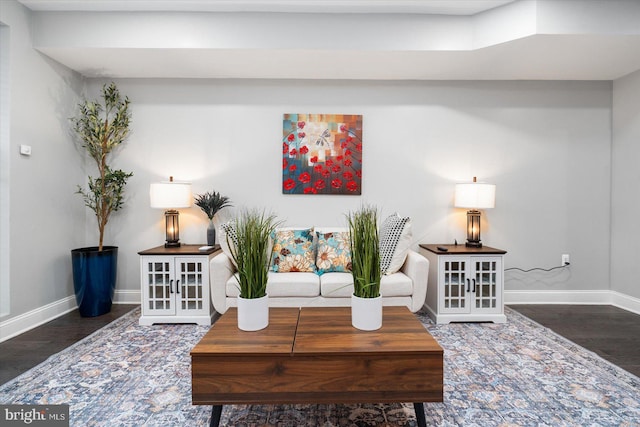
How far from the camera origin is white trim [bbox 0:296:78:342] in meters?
2.65

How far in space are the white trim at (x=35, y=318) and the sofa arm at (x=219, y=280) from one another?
1.59 metres

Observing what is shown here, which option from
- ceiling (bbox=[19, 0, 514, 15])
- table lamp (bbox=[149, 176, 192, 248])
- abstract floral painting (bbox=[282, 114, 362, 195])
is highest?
ceiling (bbox=[19, 0, 514, 15])

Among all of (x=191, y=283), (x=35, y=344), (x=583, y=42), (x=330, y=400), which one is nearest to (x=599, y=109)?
(x=583, y=42)

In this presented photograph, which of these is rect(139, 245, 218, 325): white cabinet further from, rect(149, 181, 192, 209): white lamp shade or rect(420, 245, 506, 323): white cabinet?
rect(420, 245, 506, 323): white cabinet

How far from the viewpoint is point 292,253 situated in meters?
3.12

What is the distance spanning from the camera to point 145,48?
2.89 metres

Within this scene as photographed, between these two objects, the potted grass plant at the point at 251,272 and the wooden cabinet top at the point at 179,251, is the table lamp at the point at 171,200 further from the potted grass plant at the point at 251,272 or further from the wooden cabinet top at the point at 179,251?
the potted grass plant at the point at 251,272

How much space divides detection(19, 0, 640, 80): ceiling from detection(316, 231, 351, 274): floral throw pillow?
1.70 m

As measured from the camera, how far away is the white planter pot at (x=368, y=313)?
5.53 ft

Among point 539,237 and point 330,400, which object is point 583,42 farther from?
point 330,400

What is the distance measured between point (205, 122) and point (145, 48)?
906mm

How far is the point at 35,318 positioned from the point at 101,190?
1.29 metres

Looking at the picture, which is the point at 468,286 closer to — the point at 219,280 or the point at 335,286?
the point at 335,286

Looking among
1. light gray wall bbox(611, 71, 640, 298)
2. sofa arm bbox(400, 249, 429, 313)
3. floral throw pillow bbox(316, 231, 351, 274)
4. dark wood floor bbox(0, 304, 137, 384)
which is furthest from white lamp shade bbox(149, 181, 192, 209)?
light gray wall bbox(611, 71, 640, 298)
